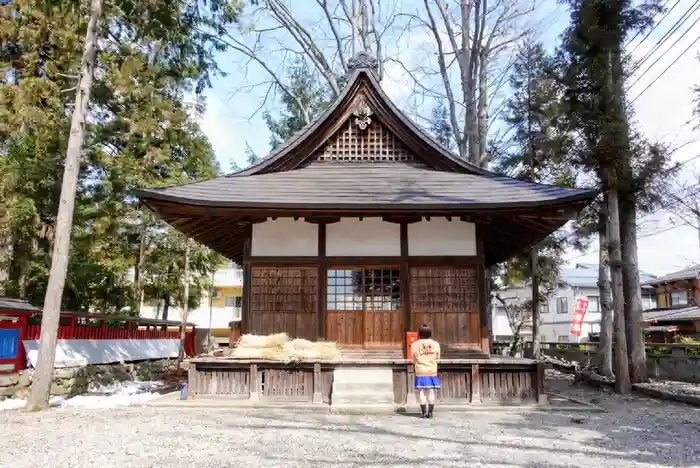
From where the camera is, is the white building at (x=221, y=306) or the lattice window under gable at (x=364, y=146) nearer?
the lattice window under gable at (x=364, y=146)

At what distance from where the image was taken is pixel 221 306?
3944 cm

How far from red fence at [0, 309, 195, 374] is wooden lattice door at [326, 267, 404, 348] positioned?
7054 mm

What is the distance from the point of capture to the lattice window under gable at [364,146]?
475 inches

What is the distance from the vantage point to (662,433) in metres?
7.15

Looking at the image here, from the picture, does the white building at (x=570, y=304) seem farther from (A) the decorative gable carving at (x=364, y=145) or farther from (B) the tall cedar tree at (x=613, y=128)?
(A) the decorative gable carving at (x=364, y=145)

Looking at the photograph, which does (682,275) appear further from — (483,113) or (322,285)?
(322,285)

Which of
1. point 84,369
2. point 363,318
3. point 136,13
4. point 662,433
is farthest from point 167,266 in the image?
point 662,433

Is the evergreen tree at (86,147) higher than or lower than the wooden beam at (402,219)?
higher

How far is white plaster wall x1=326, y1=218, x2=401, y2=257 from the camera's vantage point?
34.9 feet

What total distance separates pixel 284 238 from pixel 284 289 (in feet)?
3.40

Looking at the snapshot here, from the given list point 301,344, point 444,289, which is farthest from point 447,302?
point 301,344

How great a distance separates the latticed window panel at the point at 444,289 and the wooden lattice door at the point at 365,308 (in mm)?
380

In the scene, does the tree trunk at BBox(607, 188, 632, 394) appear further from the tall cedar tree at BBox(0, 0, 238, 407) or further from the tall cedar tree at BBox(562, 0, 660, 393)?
the tall cedar tree at BBox(0, 0, 238, 407)

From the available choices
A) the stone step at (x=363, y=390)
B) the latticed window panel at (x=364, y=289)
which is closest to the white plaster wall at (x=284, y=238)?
the latticed window panel at (x=364, y=289)
